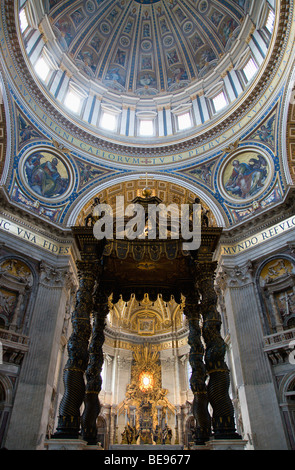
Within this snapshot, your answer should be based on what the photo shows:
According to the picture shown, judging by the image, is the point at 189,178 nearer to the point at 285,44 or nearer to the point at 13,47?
the point at 285,44

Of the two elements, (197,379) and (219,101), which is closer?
(197,379)

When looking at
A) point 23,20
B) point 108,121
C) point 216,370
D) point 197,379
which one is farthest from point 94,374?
point 23,20

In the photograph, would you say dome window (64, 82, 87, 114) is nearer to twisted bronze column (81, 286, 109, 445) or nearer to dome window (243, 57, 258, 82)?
dome window (243, 57, 258, 82)

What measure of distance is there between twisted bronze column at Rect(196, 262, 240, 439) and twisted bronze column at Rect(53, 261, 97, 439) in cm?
248

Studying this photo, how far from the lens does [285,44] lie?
1282 centimetres

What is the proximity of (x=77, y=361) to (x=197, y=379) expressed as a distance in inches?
138

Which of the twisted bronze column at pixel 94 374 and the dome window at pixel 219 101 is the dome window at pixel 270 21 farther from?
the twisted bronze column at pixel 94 374

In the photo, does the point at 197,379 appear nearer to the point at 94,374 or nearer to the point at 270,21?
the point at 94,374

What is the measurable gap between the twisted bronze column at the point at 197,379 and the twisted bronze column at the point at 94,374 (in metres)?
2.39

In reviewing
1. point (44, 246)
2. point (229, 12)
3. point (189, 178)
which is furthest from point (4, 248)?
point (229, 12)

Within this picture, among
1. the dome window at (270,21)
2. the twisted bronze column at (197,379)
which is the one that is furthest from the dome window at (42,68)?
the twisted bronze column at (197,379)

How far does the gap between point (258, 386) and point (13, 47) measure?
15.9 m

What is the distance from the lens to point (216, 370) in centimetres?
610

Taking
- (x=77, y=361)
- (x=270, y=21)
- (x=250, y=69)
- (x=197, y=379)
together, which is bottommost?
(x=77, y=361)
